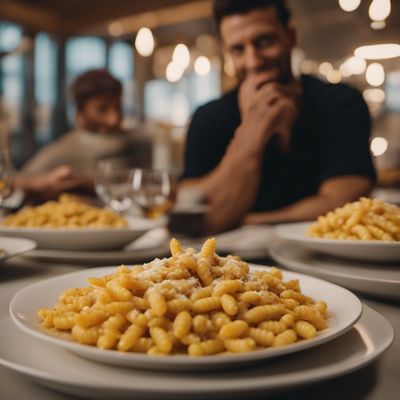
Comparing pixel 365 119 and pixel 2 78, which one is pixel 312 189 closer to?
pixel 365 119

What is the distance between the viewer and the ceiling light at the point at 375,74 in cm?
582

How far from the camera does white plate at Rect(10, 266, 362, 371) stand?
1.15 ft

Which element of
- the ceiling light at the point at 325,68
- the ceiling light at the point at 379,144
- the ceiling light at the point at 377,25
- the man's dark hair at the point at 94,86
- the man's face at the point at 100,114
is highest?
the ceiling light at the point at 377,25

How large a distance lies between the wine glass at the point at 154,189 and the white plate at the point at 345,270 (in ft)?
1.07

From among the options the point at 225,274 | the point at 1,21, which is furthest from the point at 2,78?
the point at 225,274

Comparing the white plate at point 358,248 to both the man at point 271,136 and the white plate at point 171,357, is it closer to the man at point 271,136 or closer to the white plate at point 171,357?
the white plate at point 171,357

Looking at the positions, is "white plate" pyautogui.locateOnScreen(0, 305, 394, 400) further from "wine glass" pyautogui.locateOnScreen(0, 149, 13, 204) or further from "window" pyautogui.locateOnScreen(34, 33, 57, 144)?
"window" pyautogui.locateOnScreen(34, 33, 57, 144)

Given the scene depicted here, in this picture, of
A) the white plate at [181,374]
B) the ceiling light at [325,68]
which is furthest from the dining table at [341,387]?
the ceiling light at [325,68]

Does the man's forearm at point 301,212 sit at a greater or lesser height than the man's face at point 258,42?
lesser

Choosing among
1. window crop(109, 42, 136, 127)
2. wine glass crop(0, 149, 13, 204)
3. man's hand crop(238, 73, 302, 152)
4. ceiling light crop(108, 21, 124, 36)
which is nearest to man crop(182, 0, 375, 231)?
man's hand crop(238, 73, 302, 152)

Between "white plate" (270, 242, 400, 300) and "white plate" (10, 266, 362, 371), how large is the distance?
0.09 m

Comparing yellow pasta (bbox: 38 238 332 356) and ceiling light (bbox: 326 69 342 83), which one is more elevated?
ceiling light (bbox: 326 69 342 83)

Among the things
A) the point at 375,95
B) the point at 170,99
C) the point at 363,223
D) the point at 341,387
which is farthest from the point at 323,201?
the point at 170,99

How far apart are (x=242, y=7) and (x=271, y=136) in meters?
0.51
